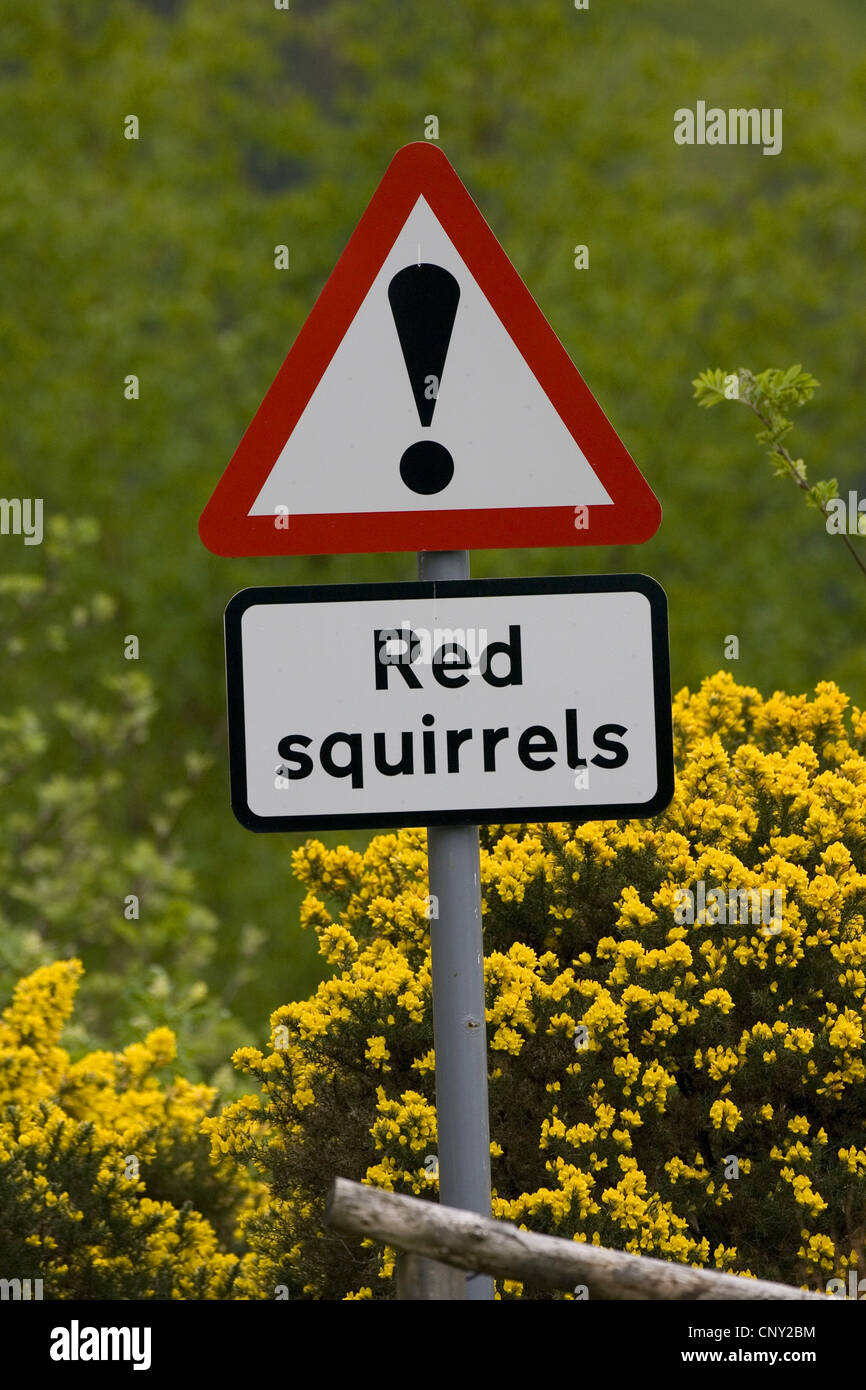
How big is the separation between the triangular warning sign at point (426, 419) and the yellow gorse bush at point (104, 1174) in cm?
171

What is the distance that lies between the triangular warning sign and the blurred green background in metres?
7.01

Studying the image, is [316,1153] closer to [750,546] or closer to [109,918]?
[109,918]

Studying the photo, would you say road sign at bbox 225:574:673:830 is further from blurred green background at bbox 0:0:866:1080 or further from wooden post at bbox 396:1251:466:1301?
blurred green background at bbox 0:0:866:1080

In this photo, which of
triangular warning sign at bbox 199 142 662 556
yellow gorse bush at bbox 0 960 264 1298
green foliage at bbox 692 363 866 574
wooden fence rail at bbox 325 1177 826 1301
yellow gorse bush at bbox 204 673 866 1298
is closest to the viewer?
wooden fence rail at bbox 325 1177 826 1301

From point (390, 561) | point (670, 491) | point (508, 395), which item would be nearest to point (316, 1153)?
point (508, 395)

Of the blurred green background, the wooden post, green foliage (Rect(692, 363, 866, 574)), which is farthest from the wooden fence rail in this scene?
the blurred green background

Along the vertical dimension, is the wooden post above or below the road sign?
below

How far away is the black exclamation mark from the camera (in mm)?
2199

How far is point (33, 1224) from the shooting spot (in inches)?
125

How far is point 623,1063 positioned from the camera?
285 cm

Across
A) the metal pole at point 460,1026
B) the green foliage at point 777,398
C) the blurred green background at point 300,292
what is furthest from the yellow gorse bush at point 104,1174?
the blurred green background at point 300,292

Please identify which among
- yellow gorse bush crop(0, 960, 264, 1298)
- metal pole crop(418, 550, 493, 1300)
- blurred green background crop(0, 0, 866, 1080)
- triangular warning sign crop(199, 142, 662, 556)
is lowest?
yellow gorse bush crop(0, 960, 264, 1298)

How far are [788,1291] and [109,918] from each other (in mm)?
5706

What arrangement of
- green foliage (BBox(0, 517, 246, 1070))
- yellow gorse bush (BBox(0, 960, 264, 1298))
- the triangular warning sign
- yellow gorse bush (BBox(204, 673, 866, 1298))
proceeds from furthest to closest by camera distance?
green foliage (BBox(0, 517, 246, 1070))
yellow gorse bush (BBox(0, 960, 264, 1298))
yellow gorse bush (BBox(204, 673, 866, 1298))
the triangular warning sign
